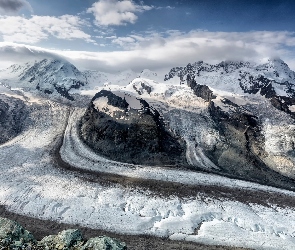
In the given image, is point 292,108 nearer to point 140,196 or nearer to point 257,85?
point 257,85

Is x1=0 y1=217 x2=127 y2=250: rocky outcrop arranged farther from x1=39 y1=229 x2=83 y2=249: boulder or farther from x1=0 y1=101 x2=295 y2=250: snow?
x1=0 y1=101 x2=295 y2=250: snow

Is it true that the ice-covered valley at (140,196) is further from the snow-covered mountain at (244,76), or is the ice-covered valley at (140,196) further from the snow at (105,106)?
the snow-covered mountain at (244,76)

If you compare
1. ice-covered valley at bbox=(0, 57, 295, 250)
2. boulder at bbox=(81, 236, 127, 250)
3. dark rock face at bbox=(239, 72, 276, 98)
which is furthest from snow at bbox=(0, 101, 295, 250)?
dark rock face at bbox=(239, 72, 276, 98)

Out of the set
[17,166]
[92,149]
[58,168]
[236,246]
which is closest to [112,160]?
[92,149]

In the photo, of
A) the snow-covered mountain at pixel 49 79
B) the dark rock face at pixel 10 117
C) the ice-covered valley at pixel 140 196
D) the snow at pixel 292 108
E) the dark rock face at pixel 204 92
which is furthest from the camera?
the snow-covered mountain at pixel 49 79

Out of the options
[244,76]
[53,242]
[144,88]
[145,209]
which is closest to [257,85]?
[244,76]

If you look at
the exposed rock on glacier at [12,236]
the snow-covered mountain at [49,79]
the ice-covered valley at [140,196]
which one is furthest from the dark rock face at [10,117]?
the exposed rock on glacier at [12,236]
